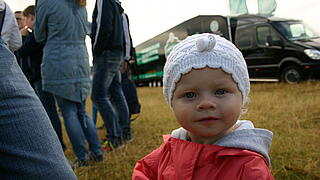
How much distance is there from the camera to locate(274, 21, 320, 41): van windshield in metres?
8.82

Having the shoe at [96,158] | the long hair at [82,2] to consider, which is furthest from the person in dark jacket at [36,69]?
the shoe at [96,158]

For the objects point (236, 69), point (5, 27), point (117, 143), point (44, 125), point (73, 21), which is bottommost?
point (117, 143)

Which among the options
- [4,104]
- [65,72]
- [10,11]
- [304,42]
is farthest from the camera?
[304,42]

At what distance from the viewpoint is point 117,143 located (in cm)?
327

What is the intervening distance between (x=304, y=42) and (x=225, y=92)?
8029 millimetres

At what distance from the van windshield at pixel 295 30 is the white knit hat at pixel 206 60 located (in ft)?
26.5

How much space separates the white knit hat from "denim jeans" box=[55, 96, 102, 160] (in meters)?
1.56

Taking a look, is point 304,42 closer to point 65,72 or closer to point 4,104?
point 65,72

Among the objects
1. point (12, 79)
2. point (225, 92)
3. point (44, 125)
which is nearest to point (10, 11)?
point (12, 79)

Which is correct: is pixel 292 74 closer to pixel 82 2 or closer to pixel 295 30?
pixel 295 30

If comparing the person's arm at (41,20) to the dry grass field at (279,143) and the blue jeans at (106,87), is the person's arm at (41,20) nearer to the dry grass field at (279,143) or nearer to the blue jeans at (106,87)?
the blue jeans at (106,87)

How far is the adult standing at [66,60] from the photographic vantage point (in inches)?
104

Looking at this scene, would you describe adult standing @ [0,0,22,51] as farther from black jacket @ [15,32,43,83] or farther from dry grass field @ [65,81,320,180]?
black jacket @ [15,32,43,83]

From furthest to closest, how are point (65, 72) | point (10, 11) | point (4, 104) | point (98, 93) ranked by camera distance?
point (98, 93) < point (65, 72) < point (10, 11) < point (4, 104)
